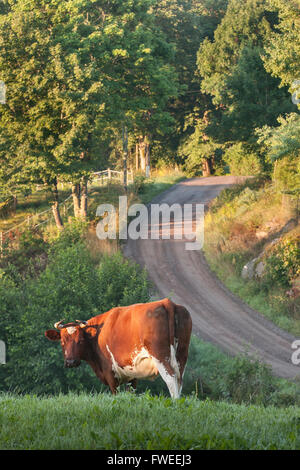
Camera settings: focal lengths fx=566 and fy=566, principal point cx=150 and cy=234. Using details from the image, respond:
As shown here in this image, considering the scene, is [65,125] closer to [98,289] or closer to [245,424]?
[98,289]

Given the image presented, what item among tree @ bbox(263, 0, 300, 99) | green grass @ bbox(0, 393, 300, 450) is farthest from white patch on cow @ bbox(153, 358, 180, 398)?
tree @ bbox(263, 0, 300, 99)

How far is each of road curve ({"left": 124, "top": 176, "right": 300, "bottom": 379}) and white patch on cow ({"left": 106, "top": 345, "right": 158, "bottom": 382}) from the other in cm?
538

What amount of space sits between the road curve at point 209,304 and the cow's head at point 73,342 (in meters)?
5.97

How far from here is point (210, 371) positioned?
780 inches

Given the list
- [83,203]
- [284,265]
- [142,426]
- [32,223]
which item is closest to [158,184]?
[32,223]

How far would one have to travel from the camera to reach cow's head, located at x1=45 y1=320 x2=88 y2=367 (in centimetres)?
1277

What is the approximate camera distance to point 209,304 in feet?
91.7

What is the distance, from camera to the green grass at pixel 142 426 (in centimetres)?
679

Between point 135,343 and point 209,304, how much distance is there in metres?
16.2

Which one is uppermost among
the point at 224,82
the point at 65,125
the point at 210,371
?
the point at 224,82

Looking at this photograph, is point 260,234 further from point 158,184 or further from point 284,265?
point 158,184

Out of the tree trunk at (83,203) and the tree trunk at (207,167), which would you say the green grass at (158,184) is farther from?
the tree trunk at (83,203)

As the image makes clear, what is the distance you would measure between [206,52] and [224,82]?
25.3 feet
